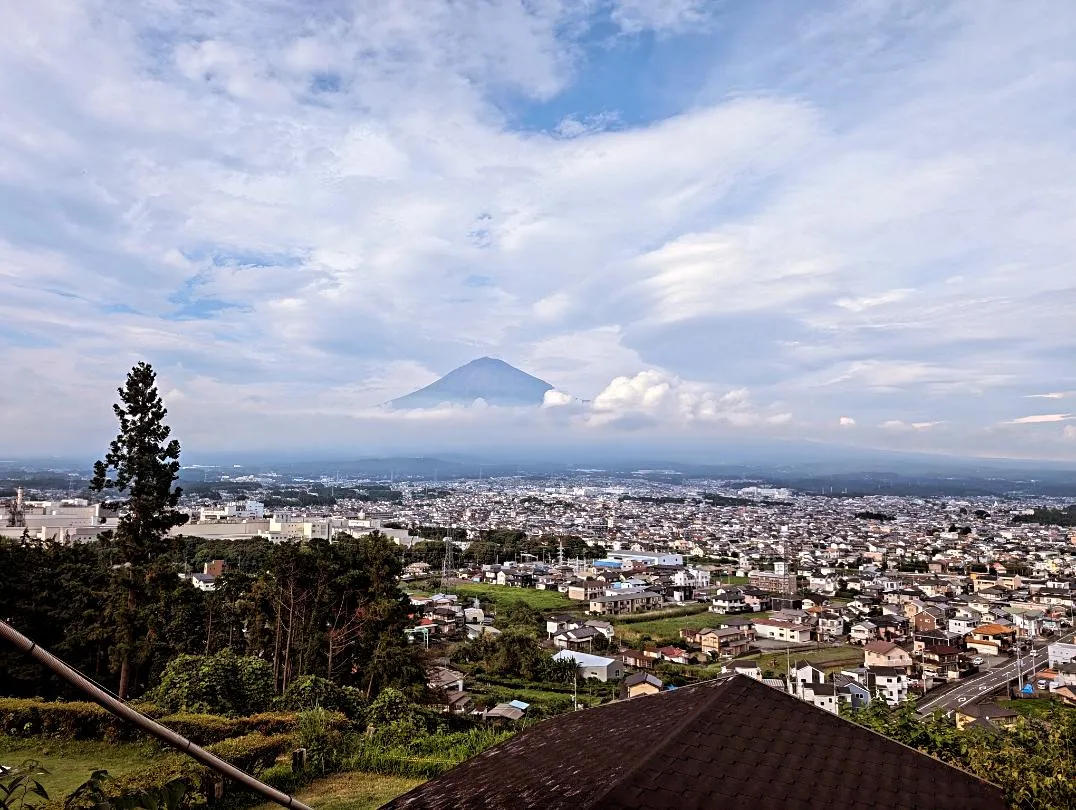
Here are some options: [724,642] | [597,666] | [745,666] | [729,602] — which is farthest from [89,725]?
[729,602]

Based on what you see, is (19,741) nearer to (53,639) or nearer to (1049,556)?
(53,639)

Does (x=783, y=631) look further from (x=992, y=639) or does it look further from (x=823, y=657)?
(x=992, y=639)

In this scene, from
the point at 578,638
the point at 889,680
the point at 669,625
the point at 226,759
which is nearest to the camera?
the point at 226,759

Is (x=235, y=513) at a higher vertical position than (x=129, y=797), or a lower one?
lower

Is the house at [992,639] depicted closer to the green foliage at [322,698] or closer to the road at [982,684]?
the road at [982,684]

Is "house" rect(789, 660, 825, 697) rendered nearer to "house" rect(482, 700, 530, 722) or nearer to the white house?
"house" rect(482, 700, 530, 722)

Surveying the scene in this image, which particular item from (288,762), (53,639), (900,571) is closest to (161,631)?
(53,639)

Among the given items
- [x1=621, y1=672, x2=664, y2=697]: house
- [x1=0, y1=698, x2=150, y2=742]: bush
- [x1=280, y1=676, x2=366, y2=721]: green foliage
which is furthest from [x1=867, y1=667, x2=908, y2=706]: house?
[x1=0, y1=698, x2=150, y2=742]: bush
